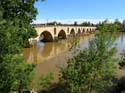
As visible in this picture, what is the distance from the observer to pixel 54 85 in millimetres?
24016

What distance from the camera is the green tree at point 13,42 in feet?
36.4

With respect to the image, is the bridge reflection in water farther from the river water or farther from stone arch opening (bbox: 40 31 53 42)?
stone arch opening (bbox: 40 31 53 42)

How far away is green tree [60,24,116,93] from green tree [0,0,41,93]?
2.90 m

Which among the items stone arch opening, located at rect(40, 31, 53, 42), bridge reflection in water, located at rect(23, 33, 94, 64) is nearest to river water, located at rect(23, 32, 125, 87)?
bridge reflection in water, located at rect(23, 33, 94, 64)

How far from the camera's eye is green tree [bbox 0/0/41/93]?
11086 millimetres

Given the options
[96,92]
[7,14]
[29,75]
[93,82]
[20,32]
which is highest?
[7,14]

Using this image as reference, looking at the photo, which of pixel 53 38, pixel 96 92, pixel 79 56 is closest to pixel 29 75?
pixel 79 56

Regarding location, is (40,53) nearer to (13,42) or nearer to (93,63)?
(93,63)

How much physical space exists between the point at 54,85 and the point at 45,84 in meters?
11.1

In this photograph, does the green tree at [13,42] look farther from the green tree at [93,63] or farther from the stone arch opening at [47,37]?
the stone arch opening at [47,37]

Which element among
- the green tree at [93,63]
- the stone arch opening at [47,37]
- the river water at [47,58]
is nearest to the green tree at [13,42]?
the green tree at [93,63]

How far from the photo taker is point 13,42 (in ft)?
37.6

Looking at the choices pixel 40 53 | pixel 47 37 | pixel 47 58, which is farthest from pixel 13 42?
pixel 47 37

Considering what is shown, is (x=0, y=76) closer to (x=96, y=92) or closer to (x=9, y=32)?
(x=9, y=32)
